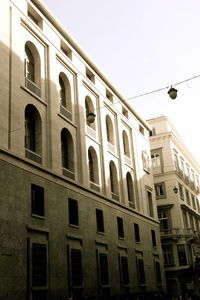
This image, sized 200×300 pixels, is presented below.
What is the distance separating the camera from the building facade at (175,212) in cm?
4747

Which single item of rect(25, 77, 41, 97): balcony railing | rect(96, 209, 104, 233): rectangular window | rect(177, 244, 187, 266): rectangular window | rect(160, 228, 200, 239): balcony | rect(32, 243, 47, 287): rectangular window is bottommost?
rect(32, 243, 47, 287): rectangular window

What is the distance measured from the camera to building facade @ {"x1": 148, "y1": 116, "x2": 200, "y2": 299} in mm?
47469

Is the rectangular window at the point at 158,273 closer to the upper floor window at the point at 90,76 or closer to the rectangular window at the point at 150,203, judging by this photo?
the rectangular window at the point at 150,203

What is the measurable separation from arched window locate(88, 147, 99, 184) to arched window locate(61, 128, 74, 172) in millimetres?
3257

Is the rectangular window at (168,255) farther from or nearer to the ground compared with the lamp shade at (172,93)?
nearer to the ground

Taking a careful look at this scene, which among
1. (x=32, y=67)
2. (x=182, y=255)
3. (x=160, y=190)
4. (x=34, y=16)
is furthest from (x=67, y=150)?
(x=160, y=190)

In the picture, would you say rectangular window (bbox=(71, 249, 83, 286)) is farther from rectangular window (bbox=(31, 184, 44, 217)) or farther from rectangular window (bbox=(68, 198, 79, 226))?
rectangular window (bbox=(31, 184, 44, 217))

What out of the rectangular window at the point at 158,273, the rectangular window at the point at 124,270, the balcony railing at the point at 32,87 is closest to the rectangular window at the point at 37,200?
the balcony railing at the point at 32,87

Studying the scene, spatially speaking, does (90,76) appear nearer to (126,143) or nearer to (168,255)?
(126,143)

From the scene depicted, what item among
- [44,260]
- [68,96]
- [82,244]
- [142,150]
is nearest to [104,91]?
[68,96]

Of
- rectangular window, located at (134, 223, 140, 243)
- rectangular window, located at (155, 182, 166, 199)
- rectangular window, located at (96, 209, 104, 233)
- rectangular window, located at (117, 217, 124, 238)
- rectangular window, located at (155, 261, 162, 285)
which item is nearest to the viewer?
rectangular window, located at (96, 209, 104, 233)

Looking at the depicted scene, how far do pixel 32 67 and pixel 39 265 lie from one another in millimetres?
11854

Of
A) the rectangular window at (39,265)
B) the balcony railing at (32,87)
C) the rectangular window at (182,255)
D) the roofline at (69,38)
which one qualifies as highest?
the roofline at (69,38)

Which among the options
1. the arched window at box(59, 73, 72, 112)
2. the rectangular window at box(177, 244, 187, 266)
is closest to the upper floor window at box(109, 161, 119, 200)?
the arched window at box(59, 73, 72, 112)
